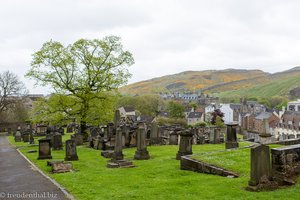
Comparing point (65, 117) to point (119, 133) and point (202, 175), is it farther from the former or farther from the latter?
point (202, 175)

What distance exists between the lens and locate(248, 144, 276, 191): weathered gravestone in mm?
9992

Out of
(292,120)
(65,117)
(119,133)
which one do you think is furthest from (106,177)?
(292,120)

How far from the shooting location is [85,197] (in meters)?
9.98

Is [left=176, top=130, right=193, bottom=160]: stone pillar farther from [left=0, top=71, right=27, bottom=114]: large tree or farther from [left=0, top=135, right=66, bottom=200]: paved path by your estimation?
[left=0, top=71, right=27, bottom=114]: large tree

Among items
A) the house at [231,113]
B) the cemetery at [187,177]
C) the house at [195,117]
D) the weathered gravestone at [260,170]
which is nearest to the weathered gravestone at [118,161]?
the cemetery at [187,177]

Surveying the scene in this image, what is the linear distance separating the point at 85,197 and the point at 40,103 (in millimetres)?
23139

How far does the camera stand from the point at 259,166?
1005cm

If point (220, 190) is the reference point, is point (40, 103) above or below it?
above

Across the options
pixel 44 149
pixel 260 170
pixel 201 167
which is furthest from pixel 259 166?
pixel 44 149

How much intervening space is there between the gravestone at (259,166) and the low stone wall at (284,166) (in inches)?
13.0

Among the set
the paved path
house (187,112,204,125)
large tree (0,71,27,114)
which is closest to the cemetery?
the paved path

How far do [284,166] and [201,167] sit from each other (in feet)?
13.6

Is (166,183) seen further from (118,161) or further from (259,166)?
(118,161)

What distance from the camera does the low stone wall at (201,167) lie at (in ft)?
41.0
